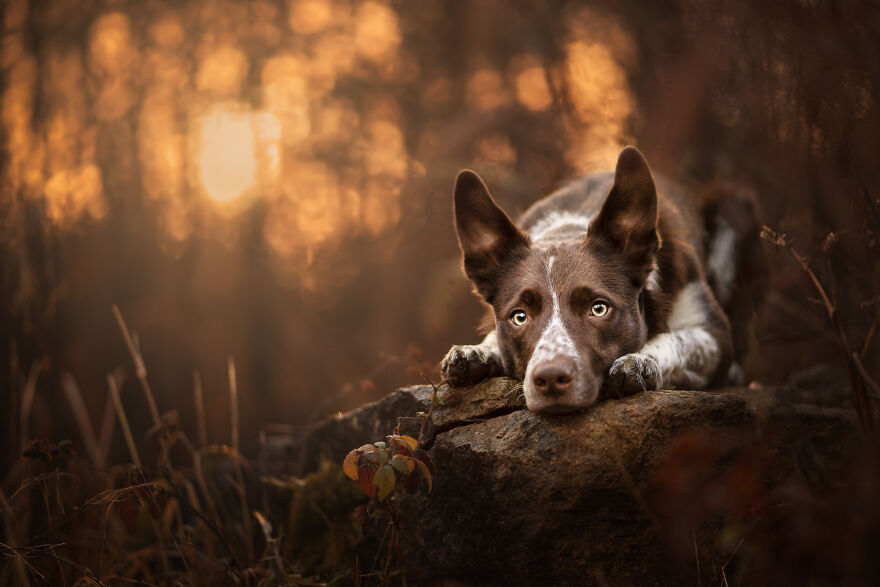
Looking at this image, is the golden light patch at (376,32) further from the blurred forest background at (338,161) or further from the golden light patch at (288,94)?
the golden light patch at (288,94)

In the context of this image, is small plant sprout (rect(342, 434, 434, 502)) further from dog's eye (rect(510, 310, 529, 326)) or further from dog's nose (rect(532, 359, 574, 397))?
dog's eye (rect(510, 310, 529, 326))

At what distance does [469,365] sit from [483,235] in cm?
76

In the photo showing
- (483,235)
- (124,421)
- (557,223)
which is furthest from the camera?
(557,223)

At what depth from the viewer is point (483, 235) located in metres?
3.39

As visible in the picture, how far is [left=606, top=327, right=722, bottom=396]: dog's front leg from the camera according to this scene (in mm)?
2729

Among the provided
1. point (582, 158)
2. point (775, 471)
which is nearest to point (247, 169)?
point (582, 158)

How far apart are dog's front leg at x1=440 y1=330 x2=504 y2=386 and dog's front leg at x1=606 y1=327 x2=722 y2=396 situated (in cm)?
61

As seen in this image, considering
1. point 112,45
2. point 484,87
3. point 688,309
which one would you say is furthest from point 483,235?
point 112,45

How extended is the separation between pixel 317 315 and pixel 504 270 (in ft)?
21.7

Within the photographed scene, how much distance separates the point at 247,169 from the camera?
30.8 ft

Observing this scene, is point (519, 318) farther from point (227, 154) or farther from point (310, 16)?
point (310, 16)

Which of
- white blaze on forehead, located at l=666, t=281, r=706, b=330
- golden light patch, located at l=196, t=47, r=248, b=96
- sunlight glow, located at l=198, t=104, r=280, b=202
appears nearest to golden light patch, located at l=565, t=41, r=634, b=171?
white blaze on forehead, located at l=666, t=281, r=706, b=330

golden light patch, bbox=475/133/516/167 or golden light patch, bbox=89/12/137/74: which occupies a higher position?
golden light patch, bbox=89/12/137/74

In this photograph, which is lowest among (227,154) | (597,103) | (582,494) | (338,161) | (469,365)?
(582,494)
